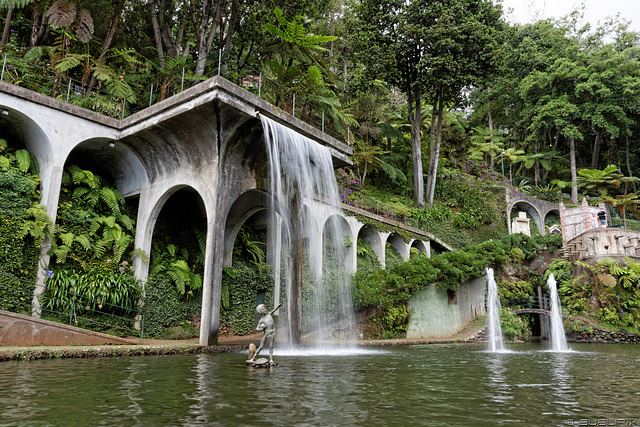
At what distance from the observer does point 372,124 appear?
30234 mm

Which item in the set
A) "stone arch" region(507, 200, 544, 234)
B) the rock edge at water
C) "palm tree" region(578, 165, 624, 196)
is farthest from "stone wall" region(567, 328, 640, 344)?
the rock edge at water

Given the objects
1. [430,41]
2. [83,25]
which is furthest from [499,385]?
[430,41]

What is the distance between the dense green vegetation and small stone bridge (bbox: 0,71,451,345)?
22.0 inches

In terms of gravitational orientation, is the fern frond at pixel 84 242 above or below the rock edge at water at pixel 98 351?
above

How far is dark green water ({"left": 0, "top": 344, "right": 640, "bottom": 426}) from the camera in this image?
4.08 metres

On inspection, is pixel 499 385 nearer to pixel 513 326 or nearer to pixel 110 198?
pixel 110 198

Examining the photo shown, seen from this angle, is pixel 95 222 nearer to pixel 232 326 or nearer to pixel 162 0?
pixel 232 326

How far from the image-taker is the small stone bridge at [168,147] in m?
12.2

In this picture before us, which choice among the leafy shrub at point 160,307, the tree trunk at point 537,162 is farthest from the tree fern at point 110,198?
the tree trunk at point 537,162

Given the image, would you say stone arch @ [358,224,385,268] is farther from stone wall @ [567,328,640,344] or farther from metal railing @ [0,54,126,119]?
metal railing @ [0,54,126,119]

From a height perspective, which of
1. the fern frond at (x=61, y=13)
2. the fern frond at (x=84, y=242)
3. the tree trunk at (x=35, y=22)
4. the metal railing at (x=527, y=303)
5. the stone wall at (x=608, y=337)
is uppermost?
the tree trunk at (x=35, y=22)

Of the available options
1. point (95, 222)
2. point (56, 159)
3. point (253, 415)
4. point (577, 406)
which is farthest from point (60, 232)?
point (577, 406)

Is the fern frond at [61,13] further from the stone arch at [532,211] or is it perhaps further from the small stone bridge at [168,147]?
the stone arch at [532,211]

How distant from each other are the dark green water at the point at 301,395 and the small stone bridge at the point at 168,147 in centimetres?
553
